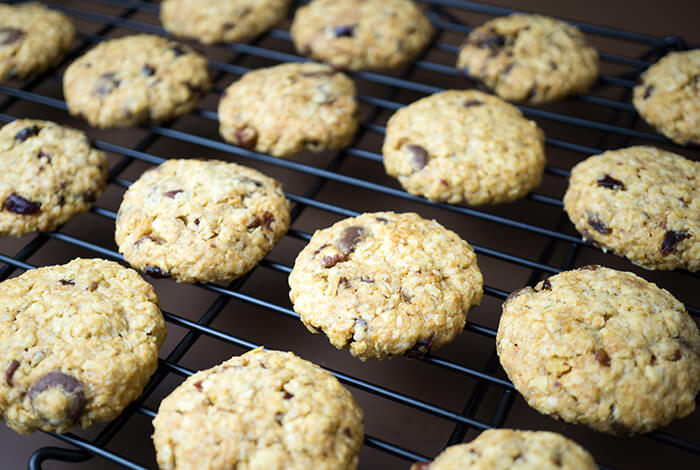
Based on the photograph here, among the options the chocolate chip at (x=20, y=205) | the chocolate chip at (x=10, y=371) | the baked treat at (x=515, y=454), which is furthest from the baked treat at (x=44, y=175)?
the baked treat at (x=515, y=454)

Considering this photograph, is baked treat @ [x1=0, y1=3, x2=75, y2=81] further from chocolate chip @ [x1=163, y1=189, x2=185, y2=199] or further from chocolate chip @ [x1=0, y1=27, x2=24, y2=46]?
chocolate chip @ [x1=163, y1=189, x2=185, y2=199]

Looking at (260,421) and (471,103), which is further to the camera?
(471,103)

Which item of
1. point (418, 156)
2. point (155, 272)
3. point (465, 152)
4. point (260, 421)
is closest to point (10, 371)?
point (155, 272)

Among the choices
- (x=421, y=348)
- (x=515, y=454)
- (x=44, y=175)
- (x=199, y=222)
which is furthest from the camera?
(x=44, y=175)

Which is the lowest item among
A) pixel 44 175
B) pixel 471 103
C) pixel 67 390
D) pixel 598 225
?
pixel 67 390

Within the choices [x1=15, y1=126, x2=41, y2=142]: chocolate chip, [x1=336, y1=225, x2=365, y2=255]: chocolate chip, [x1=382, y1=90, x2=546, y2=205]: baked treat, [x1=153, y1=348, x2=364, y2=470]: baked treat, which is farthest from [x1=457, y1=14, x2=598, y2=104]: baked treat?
[x1=15, y1=126, x2=41, y2=142]: chocolate chip

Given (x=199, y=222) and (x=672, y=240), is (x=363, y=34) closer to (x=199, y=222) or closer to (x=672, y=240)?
(x=199, y=222)

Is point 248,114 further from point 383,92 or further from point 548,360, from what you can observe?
point 548,360
